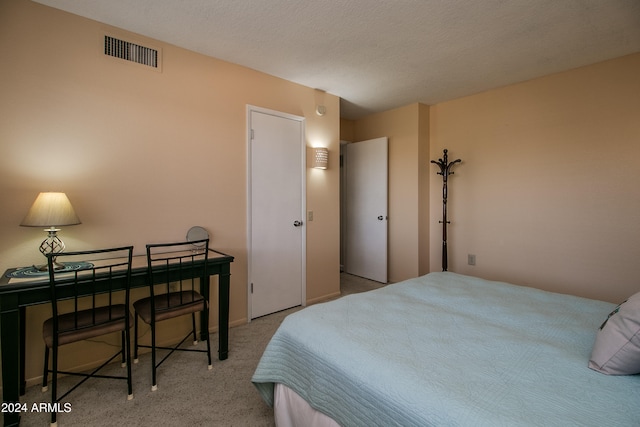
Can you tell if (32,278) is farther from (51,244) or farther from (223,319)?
(223,319)

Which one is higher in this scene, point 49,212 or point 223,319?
point 49,212

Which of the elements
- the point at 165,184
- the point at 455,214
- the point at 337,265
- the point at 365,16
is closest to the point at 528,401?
the point at 365,16

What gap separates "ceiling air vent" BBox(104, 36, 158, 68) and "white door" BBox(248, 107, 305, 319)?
88 cm

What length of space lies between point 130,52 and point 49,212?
4.39ft

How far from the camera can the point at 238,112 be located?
2797 mm

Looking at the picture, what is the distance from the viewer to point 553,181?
301 cm

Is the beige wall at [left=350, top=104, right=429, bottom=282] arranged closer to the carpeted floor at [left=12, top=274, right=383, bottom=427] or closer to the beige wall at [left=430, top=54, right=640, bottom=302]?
the beige wall at [left=430, top=54, right=640, bottom=302]

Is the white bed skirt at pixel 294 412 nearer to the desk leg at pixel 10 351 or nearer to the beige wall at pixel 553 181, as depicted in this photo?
the desk leg at pixel 10 351

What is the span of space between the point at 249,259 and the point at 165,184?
1.02 meters

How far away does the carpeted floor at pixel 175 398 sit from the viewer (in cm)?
162

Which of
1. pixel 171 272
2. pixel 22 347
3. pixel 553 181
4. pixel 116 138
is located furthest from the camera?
pixel 553 181

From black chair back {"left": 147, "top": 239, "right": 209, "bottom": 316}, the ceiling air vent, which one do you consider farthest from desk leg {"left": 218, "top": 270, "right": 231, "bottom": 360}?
the ceiling air vent

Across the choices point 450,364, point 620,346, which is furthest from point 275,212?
point 620,346

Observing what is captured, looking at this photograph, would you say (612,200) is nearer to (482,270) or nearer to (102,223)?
(482,270)
